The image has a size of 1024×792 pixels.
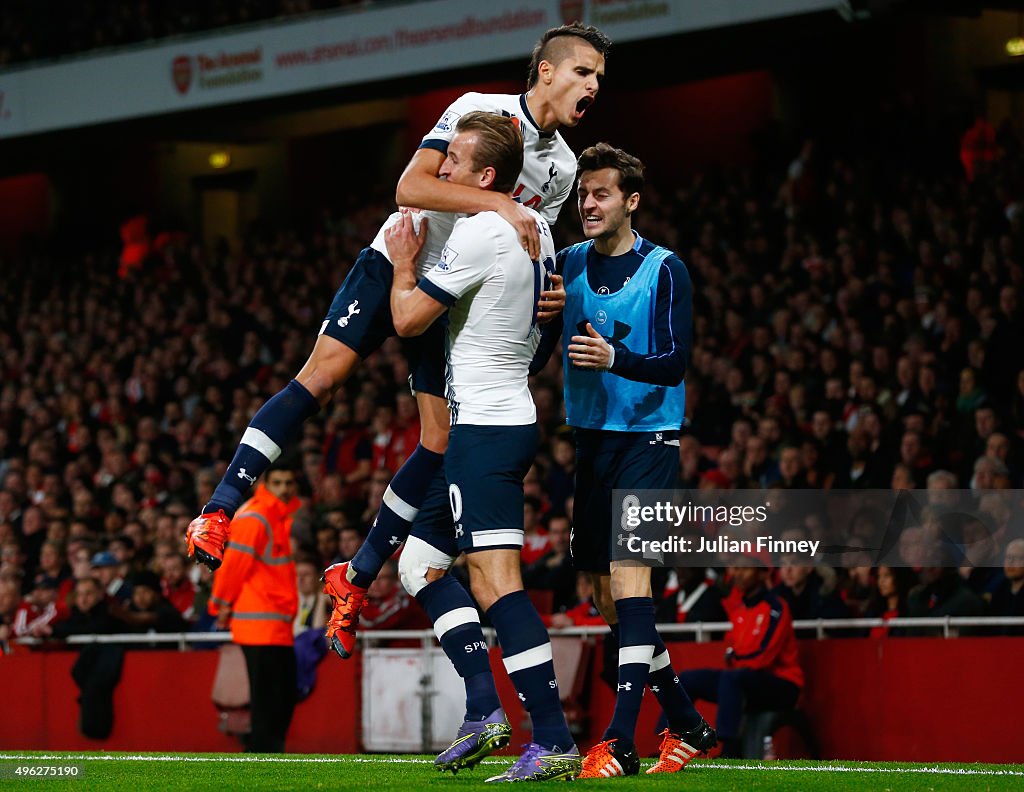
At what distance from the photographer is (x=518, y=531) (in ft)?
18.2

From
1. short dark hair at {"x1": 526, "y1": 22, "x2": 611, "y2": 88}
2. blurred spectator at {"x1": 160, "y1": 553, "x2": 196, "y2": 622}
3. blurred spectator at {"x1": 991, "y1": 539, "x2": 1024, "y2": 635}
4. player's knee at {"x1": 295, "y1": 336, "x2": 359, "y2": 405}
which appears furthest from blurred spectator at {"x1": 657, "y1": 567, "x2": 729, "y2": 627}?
short dark hair at {"x1": 526, "y1": 22, "x2": 611, "y2": 88}

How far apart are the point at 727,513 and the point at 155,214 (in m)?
18.6

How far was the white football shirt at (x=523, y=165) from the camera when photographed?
244 inches

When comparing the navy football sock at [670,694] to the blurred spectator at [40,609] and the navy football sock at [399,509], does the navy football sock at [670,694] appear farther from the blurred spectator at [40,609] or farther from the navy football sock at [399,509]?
the blurred spectator at [40,609]

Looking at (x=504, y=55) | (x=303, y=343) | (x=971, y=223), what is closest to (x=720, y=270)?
(x=971, y=223)

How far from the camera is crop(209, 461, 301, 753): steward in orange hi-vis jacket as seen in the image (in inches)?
400

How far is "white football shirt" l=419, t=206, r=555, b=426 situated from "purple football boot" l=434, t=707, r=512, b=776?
43.0 inches

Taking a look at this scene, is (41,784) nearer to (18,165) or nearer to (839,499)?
(839,499)

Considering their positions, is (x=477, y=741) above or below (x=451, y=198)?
below

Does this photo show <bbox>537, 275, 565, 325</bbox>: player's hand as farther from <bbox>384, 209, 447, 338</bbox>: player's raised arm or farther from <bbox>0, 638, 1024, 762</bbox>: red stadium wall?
<bbox>0, 638, 1024, 762</bbox>: red stadium wall

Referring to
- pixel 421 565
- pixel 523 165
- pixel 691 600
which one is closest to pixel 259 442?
pixel 421 565

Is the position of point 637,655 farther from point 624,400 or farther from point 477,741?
point 624,400

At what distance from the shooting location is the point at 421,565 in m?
6.25

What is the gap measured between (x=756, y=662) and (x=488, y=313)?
460cm
